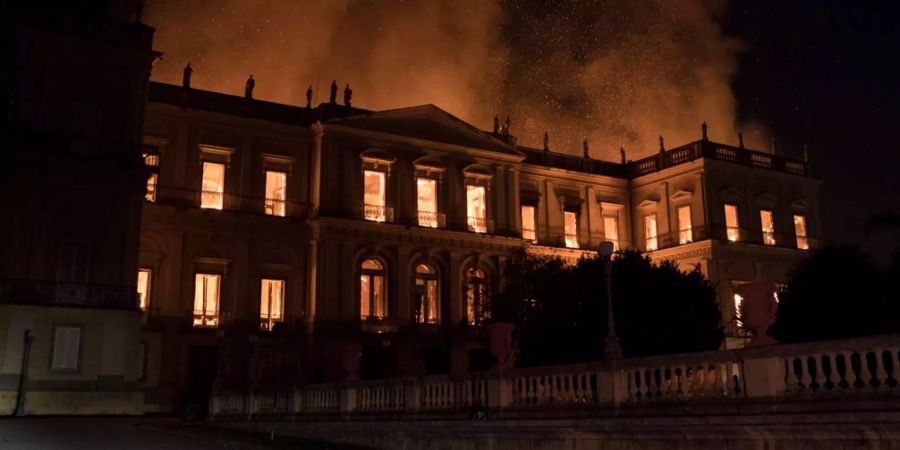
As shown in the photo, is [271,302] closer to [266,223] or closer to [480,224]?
[266,223]

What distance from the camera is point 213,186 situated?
1587 inches

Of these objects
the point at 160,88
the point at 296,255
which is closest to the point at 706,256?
the point at 296,255

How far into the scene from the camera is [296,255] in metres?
40.9

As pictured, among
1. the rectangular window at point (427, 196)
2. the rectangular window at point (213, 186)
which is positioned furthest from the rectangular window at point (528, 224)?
the rectangular window at point (213, 186)

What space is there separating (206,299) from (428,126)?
15105 mm

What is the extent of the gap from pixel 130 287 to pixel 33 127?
7.31 meters

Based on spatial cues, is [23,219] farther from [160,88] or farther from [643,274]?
[643,274]

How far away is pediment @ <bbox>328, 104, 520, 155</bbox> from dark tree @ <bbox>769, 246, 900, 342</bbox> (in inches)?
737

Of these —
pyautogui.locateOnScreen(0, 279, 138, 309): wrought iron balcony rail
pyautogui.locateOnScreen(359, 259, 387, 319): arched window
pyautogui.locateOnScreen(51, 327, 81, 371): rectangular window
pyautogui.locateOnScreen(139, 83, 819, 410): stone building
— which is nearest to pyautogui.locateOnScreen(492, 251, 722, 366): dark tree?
pyautogui.locateOnScreen(139, 83, 819, 410): stone building

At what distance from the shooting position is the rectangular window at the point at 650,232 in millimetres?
51250

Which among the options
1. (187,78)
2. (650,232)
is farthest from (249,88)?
(650,232)

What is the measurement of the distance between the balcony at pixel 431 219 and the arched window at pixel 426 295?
2242 mm

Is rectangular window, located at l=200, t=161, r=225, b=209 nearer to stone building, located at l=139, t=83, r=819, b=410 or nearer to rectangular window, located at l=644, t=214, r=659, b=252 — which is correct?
stone building, located at l=139, t=83, r=819, b=410

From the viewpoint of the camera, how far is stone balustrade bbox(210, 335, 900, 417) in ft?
34.1
